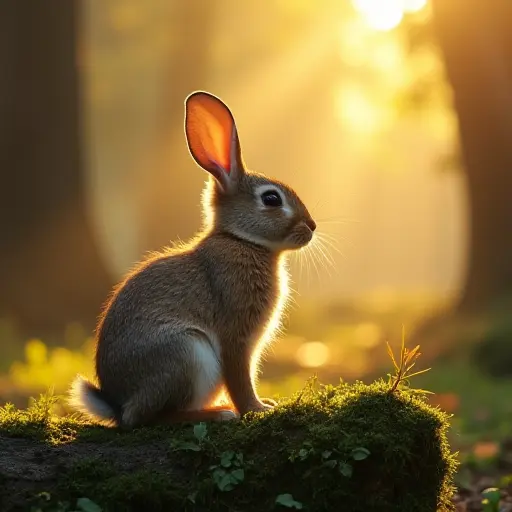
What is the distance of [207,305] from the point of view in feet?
16.7

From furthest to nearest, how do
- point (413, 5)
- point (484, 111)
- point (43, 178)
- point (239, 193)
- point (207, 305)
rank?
1. point (413, 5)
2. point (43, 178)
3. point (484, 111)
4. point (239, 193)
5. point (207, 305)

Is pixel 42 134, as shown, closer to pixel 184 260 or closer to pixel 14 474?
pixel 184 260

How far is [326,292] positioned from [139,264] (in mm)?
39386

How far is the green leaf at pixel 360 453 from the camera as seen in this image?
3980 millimetres

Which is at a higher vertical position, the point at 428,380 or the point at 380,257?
the point at 380,257

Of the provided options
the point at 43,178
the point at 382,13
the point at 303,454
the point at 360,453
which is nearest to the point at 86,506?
the point at 303,454

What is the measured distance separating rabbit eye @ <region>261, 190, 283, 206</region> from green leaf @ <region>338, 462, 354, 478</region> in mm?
2090

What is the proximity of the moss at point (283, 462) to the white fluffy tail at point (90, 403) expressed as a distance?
391 mm

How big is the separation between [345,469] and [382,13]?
16094 millimetres

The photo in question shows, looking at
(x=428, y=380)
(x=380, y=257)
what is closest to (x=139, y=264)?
(x=428, y=380)

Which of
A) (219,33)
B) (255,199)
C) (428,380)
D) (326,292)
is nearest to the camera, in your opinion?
(255,199)

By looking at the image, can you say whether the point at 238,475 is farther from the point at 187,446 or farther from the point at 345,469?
the point at 345,469

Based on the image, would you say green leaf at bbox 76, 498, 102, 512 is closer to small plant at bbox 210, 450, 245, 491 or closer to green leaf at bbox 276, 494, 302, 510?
small plant at bbox 210, 450, 245, 491

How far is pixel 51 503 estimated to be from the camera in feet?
13.0
